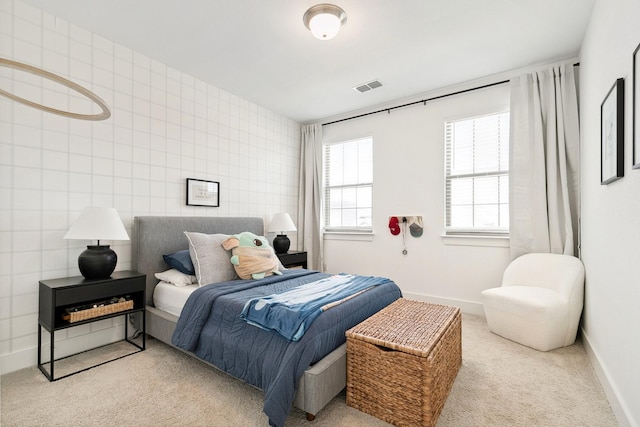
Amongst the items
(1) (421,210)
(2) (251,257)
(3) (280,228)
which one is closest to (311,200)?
(3) (280,228)

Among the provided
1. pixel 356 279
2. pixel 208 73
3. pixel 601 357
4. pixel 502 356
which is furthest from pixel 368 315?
pixel 208 73

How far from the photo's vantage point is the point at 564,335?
2.59m

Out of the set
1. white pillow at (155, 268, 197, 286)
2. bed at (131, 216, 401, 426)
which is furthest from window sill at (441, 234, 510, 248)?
white pillow at (155, 268, 197, 286)

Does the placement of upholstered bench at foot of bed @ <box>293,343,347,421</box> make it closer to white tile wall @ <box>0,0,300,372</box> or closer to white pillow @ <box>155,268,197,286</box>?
white pillow @ <box>155,268,197,286</box>

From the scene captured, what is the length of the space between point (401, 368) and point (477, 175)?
2747mm

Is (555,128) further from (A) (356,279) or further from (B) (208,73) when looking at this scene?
(B) (208,73)

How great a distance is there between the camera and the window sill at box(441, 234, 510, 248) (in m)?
3.39

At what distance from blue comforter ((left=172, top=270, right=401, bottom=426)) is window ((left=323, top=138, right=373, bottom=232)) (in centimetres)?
200

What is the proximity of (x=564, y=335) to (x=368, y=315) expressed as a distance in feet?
5.66

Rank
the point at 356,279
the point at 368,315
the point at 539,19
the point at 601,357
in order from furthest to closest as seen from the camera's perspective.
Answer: the point at 356,279 → the point at 539,19 → the point at 368,315 → the point at 601,357

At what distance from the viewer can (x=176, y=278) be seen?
9.09 feet

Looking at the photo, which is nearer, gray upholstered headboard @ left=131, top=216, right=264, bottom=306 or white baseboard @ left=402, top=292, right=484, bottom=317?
gray upholstered headboard @ left=131, top=216, right=264, bottom=306

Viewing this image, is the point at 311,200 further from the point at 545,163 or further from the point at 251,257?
the point at 545,163

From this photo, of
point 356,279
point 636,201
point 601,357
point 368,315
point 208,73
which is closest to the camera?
point 636,201
